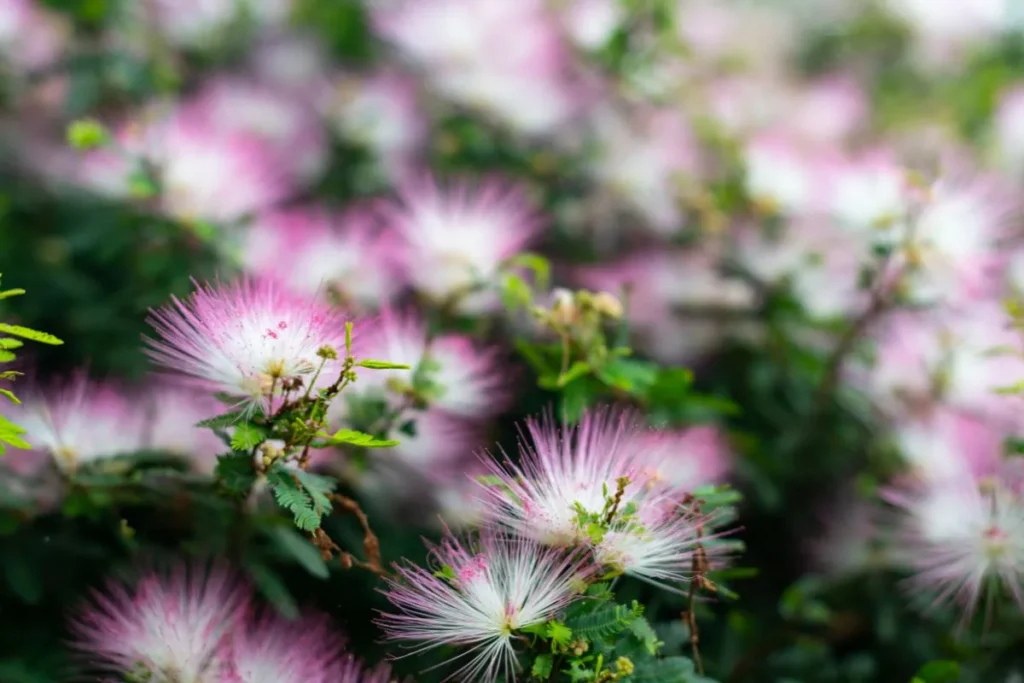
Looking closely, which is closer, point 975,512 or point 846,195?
point 975,512

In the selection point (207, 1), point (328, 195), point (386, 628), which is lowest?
point (386, 628)

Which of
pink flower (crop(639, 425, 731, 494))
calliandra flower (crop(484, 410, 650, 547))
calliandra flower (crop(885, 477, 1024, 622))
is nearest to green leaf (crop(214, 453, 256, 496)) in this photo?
calliandra flower (crop(484, 410, 650, 547))

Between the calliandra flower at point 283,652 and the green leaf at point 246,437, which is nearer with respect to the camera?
the green leaf at point 246,437

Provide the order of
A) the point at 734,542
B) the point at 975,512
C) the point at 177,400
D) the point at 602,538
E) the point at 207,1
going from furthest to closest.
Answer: the point at 207,1
the point at 177,400
the point at 975,512
the point at 734,542
the point at 602,538

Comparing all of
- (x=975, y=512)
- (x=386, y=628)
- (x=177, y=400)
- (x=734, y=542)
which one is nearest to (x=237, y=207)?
(x=177, y=400)

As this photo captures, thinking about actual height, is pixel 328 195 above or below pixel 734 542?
above

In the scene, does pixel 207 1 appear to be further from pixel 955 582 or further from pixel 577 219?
pixel 955 582

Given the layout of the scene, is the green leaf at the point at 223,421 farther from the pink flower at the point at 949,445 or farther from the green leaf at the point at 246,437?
the pink flower at the point at 949,445

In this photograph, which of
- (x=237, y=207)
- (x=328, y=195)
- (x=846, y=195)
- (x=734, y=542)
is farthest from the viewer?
(x=328, y=195)

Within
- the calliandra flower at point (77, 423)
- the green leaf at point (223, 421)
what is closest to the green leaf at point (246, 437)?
the green leaf at point (223, 421)
